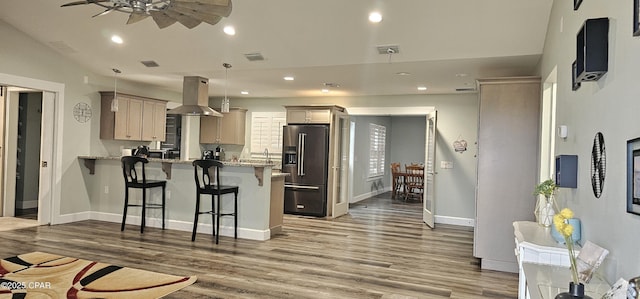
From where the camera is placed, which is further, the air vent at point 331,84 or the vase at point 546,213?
the air vent at point 331,84

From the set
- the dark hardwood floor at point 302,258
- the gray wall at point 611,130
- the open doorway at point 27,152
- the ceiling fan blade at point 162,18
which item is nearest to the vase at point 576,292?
the gray wall at point 611,130

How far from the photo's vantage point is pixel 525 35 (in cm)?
443

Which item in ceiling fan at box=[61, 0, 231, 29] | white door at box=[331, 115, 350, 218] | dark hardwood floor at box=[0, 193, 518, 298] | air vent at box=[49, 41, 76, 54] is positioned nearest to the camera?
ceiling fan at box=[61, 0, 231, 29]

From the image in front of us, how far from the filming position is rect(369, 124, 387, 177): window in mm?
11195

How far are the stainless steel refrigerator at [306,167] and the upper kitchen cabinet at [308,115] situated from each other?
0.12 metres

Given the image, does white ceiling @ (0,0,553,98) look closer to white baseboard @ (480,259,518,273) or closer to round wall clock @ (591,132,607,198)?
round wall clock @ (591,132,607,198)

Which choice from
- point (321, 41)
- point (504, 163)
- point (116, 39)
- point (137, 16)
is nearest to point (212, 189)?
point (321, 41)

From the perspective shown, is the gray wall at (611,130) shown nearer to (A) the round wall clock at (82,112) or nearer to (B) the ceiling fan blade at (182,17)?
(B) the ceiling fan blade at (182,17)

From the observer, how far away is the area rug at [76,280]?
11.3 feet

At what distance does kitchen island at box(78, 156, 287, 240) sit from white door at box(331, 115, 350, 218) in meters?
1.87

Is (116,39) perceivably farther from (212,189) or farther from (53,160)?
(212,189)

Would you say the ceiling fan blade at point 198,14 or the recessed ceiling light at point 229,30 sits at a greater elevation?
the recessed ceiling light at point 229,30

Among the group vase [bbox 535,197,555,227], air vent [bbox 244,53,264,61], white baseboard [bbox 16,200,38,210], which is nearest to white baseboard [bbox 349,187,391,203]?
air vent [bbox 244,53,264,61]

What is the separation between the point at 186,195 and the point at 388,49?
351 centimetres
